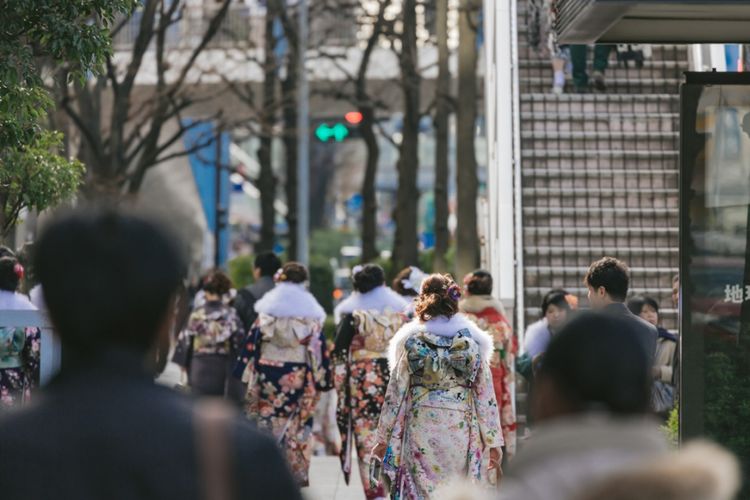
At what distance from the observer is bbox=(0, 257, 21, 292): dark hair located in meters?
10.5

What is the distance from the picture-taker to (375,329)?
39.9 ft

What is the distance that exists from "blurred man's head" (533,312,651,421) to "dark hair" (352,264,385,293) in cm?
901

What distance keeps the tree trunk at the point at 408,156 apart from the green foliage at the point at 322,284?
2.22 m

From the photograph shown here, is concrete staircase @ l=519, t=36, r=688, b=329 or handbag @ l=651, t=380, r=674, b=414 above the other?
concrete staircase @ l=519, t=36, r=688, b=329

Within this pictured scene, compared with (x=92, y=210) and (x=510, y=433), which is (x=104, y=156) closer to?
(x=510, y=433)

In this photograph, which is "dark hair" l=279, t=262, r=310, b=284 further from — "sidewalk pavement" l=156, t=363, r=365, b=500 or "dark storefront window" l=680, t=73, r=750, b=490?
"dark storefront window" l=680, t=73, r=750, b=490

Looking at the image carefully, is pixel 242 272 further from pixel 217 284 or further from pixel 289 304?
pixel 289 304

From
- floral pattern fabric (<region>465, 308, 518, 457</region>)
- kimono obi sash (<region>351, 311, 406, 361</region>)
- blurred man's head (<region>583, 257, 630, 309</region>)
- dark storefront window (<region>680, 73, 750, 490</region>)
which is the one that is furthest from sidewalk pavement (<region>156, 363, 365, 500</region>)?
dark storefront window (<region>680, 73, 750, 490</region>)

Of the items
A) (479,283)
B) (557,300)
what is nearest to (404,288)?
(479,283)

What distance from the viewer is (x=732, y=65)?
15523mm

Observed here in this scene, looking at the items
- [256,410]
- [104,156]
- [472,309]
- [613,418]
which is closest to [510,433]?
[472,309]

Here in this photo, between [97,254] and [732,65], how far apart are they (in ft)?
43.5

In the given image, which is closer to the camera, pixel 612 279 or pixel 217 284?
pixel 612 279

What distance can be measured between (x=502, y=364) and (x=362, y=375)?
110 centimetres
